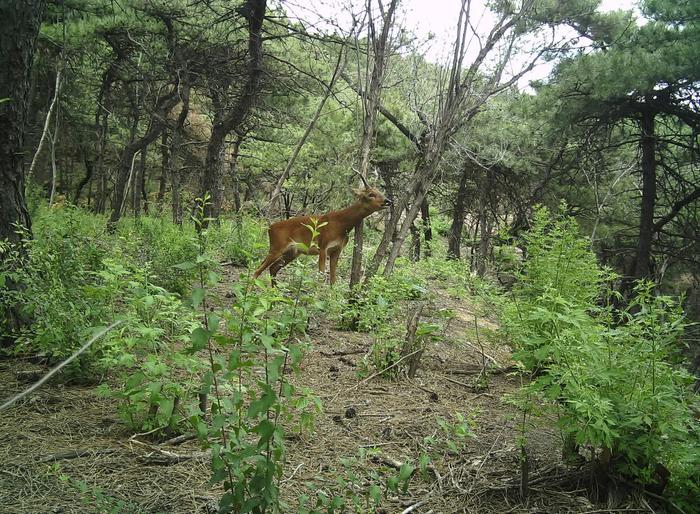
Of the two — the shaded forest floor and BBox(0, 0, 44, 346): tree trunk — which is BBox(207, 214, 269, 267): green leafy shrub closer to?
BBox(0, 0, 44, 346): tree trunk

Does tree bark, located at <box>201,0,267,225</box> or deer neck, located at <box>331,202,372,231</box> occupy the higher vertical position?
tree bark, located at <box>201,0,267,225</box>

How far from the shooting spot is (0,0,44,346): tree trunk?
404cm

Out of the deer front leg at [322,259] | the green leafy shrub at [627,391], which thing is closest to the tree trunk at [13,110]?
the deer front leg at [322,259]

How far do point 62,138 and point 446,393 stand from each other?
22081 millimetres

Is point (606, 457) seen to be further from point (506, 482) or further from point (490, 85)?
point (490, 85)

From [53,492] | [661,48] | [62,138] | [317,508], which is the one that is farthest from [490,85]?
[62,138]

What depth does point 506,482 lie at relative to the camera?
2.92 meters

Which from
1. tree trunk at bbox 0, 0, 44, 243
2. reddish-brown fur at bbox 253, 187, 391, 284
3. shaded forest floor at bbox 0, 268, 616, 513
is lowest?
shaded forest floor at bbox 0, 268, 616, 513

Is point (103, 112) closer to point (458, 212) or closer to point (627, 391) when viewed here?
point (458, 212)

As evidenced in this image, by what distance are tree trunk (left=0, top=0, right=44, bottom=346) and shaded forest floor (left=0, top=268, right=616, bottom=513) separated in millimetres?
943

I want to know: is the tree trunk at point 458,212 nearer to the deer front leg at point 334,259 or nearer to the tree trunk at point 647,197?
the tree trunk at point 647,197

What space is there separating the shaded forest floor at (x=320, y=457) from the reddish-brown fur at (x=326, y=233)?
2.92 m

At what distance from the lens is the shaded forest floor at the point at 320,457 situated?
2539 millimetres

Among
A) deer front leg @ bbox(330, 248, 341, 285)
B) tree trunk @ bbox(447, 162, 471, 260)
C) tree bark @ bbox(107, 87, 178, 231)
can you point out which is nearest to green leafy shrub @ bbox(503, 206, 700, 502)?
deer front leg @ bbox(330, 248, 341, 285)
